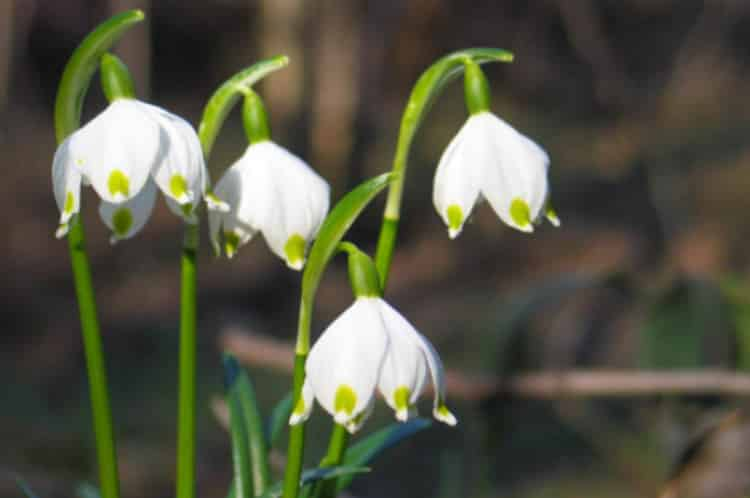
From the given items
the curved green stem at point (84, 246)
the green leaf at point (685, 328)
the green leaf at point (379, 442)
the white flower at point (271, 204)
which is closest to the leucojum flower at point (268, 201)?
the white flower at point (271, 204)

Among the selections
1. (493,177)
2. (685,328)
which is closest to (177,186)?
(493,177)

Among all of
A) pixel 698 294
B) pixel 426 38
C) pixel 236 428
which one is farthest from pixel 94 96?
pixel 236 428

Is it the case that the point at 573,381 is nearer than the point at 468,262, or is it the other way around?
the point at 573,381

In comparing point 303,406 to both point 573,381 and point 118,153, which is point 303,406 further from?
point 573,381

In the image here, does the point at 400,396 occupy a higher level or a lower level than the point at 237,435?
higher

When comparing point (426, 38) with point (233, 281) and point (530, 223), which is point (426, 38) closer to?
point (233, 281)

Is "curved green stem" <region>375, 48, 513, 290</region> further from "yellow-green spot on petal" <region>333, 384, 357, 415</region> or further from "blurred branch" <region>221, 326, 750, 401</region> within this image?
"blurred branch" <region>221, 326, 750, 401</region>

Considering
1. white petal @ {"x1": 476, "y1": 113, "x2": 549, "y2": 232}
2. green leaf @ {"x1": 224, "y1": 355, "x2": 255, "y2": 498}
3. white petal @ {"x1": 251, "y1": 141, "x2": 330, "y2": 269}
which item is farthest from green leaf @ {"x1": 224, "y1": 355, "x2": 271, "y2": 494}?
white petal @ {"x1": 476, "y1": 113, "x2": 549, "y2": 232}

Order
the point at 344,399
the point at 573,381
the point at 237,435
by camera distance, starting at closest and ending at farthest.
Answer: the point at 344,399, the point at 237,435, the point at 573,381
